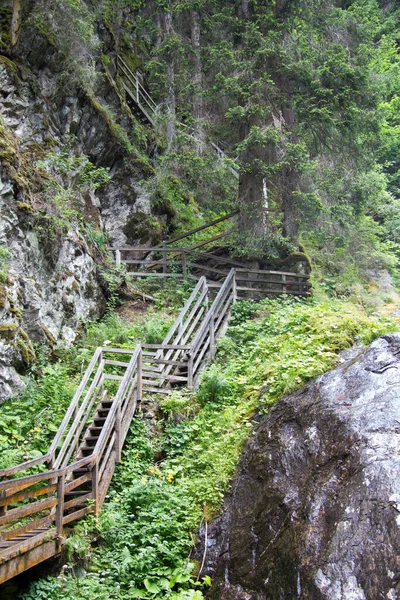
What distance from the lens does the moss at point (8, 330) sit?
30.1 feet

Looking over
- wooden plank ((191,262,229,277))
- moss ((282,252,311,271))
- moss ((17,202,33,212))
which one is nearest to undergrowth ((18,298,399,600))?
moss ((282,252,311,271))

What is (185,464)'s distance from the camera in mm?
8023

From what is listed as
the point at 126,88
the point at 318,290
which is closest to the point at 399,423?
the point at 318,290

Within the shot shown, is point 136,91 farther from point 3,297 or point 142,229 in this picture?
point 3,297

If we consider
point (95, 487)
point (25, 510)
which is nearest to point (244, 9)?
point (95, 487)

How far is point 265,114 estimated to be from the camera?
48.8 feet

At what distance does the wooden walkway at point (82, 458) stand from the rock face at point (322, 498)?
1.94 meters

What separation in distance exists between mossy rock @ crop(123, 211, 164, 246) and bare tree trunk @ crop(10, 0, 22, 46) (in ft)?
21.8

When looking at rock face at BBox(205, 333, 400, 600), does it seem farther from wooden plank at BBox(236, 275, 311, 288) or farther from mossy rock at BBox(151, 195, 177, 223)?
mossy rock at BBox(151, 195, 177, 223)

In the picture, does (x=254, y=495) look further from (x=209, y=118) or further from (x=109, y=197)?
(x=109, y=197)

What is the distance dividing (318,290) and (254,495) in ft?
30.0

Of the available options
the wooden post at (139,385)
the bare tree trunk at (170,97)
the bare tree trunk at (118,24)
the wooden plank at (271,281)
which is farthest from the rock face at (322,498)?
the bare tree trunk at (118,24)

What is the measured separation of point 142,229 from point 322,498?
543 inches

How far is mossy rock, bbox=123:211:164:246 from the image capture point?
18.0 m
